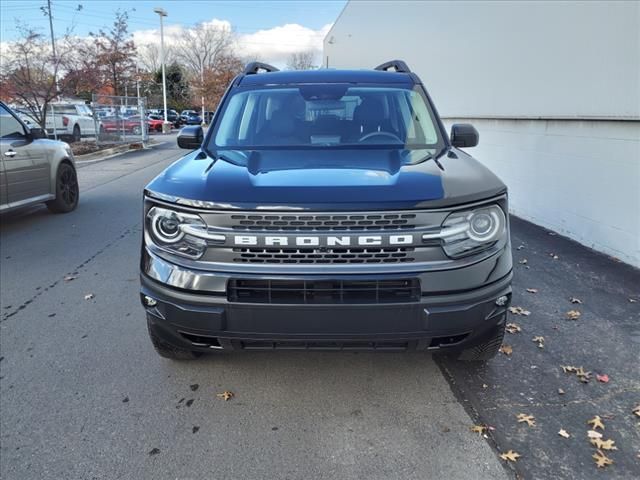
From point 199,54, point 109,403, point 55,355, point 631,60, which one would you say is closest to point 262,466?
point 109,403

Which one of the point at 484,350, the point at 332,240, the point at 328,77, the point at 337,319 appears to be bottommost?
the point at 484,350

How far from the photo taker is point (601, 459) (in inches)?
97.5

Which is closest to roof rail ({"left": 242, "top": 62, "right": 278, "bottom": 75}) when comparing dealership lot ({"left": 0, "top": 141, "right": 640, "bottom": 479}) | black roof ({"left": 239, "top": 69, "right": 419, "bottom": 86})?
black roof ({"left": 239, "top": 69, "right": 419, "bottom": 86})

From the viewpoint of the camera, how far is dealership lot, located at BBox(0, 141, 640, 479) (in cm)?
248

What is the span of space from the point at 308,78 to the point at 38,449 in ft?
10.5

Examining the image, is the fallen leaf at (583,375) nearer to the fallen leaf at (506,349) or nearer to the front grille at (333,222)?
the fallen leaf at (506,349)

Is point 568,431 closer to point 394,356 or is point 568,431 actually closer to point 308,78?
point 394,356

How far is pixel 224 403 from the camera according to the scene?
2.98m

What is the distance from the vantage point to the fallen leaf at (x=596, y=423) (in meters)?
2.73

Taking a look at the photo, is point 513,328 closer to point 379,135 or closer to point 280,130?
point 379,135

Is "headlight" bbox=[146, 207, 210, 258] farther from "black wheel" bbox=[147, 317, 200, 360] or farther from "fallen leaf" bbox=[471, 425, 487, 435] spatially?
"fallen leaf" bbox=[471, 425, 487, 435]

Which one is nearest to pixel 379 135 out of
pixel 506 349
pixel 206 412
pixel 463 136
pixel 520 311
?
pixel 463 136

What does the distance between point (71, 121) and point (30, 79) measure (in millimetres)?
4231

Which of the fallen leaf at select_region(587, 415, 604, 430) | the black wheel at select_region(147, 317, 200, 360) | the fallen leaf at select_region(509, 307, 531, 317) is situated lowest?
the fallen leaf at select_region(587, 415, 604, 430)
